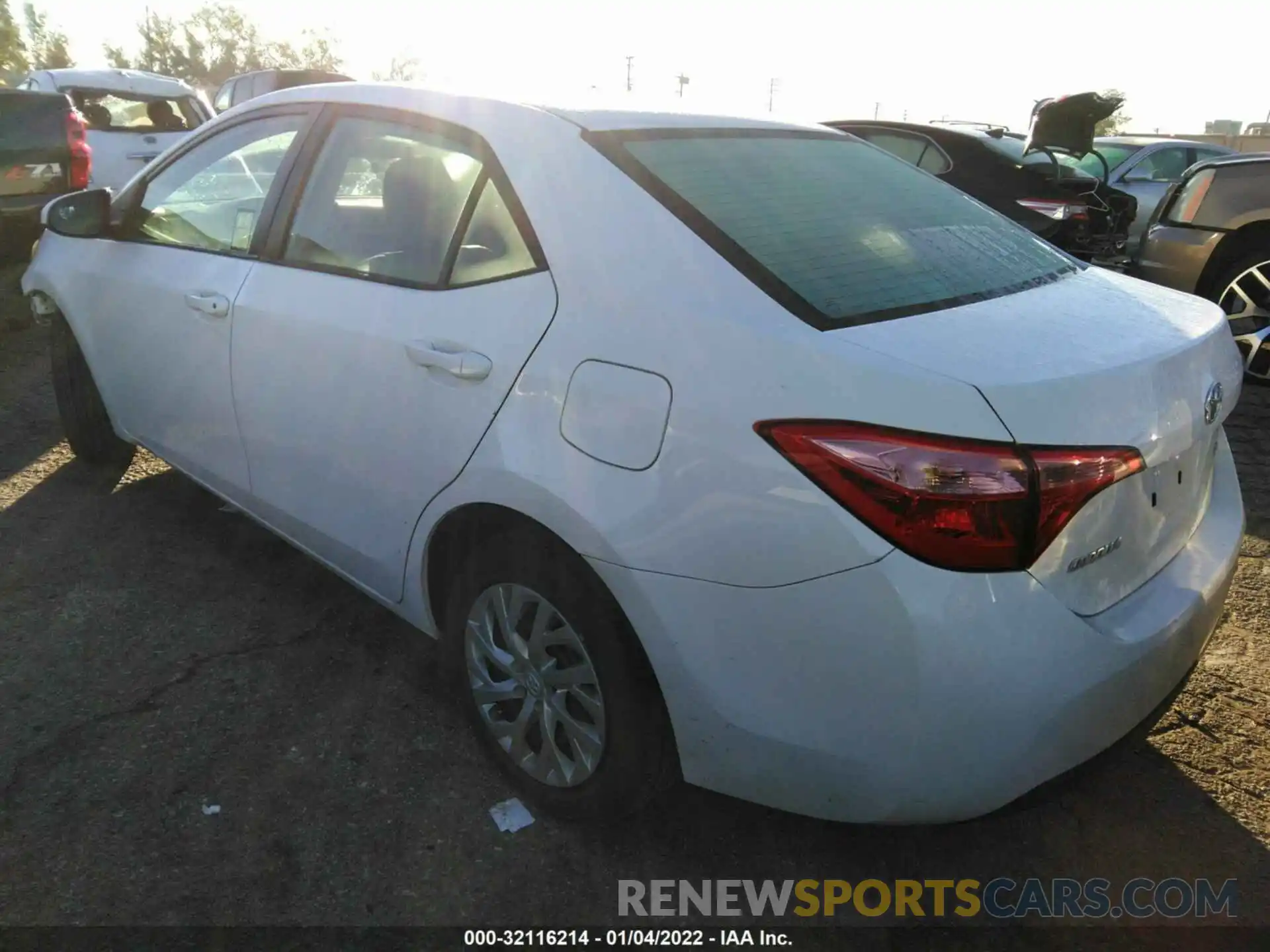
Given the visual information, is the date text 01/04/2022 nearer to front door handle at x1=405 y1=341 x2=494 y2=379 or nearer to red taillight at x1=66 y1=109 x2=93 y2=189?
front door handle at x1=405 y1=341 x2=494 y2=379

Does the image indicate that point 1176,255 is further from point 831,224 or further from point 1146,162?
point 1146,162

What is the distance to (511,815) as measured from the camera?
2369mm

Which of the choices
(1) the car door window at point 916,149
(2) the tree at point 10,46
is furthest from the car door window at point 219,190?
(2) the tree at point 10,46

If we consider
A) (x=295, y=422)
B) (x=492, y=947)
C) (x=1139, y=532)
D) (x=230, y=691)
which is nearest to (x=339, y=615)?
(x=230, y=691)

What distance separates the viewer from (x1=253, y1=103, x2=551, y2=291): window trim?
219cm

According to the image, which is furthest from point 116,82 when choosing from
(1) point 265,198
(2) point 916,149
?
(1) point 265,198

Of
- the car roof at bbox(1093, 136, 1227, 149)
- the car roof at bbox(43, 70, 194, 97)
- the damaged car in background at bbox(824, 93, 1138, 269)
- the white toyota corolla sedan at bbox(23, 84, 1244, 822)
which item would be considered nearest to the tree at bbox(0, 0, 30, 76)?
the car roof at bbox(43, 70, 194, 97)

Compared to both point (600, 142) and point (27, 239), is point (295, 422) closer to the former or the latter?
point (600, 142)

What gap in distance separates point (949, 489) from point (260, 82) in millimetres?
17910

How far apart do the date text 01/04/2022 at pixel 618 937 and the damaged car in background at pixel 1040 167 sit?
5.83 metres

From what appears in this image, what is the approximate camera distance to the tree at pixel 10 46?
57.1 meters

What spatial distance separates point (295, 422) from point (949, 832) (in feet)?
6.62

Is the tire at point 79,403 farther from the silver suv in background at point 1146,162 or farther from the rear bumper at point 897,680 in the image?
the silver suv in background at point 1146,162

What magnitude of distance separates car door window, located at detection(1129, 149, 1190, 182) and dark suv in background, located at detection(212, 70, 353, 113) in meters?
11.8
